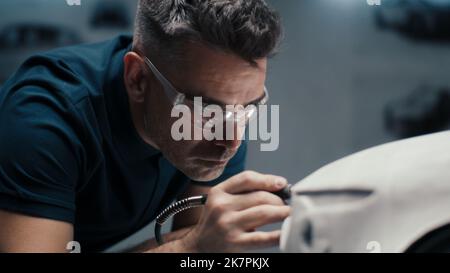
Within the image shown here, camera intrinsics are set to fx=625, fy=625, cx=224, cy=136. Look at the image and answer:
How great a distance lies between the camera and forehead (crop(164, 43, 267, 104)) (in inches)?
40.9

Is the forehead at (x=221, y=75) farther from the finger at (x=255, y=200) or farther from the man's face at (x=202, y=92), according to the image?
the finger at (x=255, y=200)

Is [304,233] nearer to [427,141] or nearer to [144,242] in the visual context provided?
[427,141]

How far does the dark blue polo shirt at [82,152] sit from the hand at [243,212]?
0.90 ft

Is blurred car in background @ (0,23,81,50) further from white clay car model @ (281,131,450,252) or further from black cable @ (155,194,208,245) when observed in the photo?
white clay car model @ (281,131,450,252)

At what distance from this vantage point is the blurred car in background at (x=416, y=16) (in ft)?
3.52

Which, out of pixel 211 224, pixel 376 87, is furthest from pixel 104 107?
pixel 376 87

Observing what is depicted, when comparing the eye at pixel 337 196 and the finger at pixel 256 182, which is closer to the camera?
the eye at pixel 337 196

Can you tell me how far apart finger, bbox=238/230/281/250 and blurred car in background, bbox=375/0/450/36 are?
18.1 inches

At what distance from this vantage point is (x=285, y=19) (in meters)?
1.07

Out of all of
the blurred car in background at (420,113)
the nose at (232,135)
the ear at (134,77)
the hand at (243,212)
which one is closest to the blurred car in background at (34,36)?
the ear at (134,77)

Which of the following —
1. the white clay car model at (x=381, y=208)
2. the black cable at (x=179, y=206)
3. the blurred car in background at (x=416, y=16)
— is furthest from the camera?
the blurred car in background at (x=416, y=16)

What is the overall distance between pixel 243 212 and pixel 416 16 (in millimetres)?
500

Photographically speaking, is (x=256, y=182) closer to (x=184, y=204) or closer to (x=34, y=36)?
(x=184, y=204)

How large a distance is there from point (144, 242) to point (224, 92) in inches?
13.6
